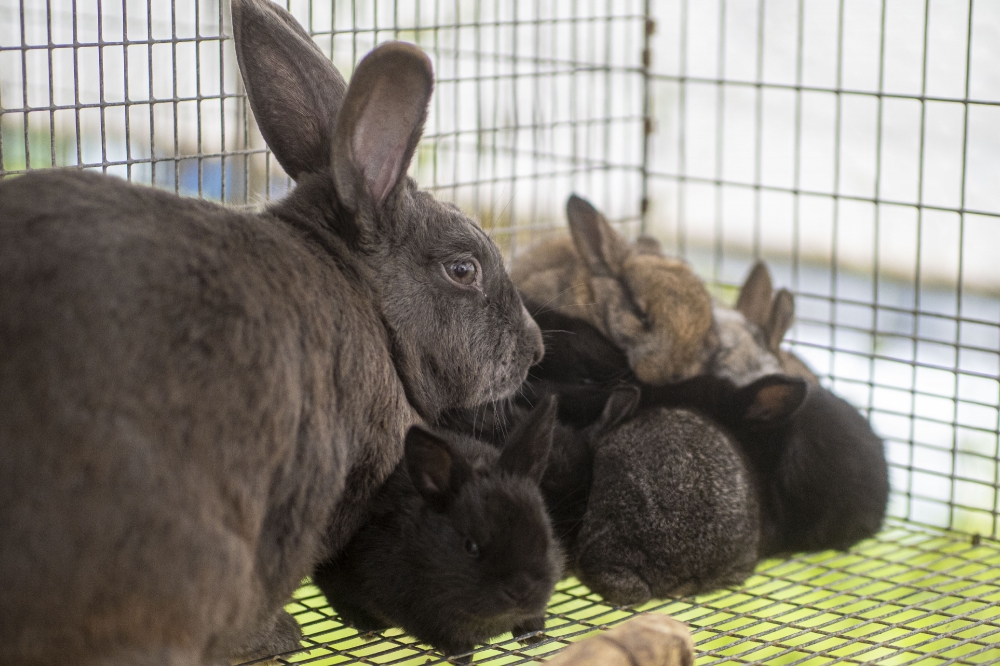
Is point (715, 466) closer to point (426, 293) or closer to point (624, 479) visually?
point (624, 479)

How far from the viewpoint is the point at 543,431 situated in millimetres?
1984

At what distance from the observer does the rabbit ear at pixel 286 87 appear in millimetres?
2090

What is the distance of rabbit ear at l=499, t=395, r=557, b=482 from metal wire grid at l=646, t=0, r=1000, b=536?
5.18 ft

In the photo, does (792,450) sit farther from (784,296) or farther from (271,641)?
(271,641)

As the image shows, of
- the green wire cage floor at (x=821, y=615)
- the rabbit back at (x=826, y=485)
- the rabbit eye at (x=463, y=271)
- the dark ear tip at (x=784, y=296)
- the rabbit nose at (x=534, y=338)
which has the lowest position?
the green wire cage floor at (x=821, y=615)

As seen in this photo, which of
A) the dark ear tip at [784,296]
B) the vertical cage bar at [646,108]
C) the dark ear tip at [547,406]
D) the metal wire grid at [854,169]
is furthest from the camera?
the metal wire grid at [854,169]

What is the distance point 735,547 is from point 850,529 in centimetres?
47

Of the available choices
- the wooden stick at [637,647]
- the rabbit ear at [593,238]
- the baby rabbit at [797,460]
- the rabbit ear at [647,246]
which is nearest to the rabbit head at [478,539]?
the wooden stick at [637,647]

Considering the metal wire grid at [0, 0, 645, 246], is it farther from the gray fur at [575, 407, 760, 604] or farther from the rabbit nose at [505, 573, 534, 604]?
the rabbit nose at [505, 573, 534, 604]

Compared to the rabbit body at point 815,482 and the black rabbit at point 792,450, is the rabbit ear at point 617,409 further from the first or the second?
the rabbit body at point 815,482

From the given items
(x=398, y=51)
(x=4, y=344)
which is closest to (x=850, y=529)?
(x=398, y=51)

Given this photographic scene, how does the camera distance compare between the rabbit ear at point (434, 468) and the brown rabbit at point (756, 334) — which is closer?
the rabbit ear at point (434, 468)

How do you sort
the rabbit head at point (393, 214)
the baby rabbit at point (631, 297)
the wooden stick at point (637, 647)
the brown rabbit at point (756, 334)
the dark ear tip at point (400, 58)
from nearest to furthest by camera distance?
the wooden stick at point (637, 647) < the dark ear tip at point (400, 58) < the rabbit head at point (393, 214) < the baby rabbit at point (631, 297) < the brown rabbit at point (756, 334)

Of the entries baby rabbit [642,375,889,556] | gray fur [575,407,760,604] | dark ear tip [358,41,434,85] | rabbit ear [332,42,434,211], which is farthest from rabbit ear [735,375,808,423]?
dark ear tip [358,41,434,85]
